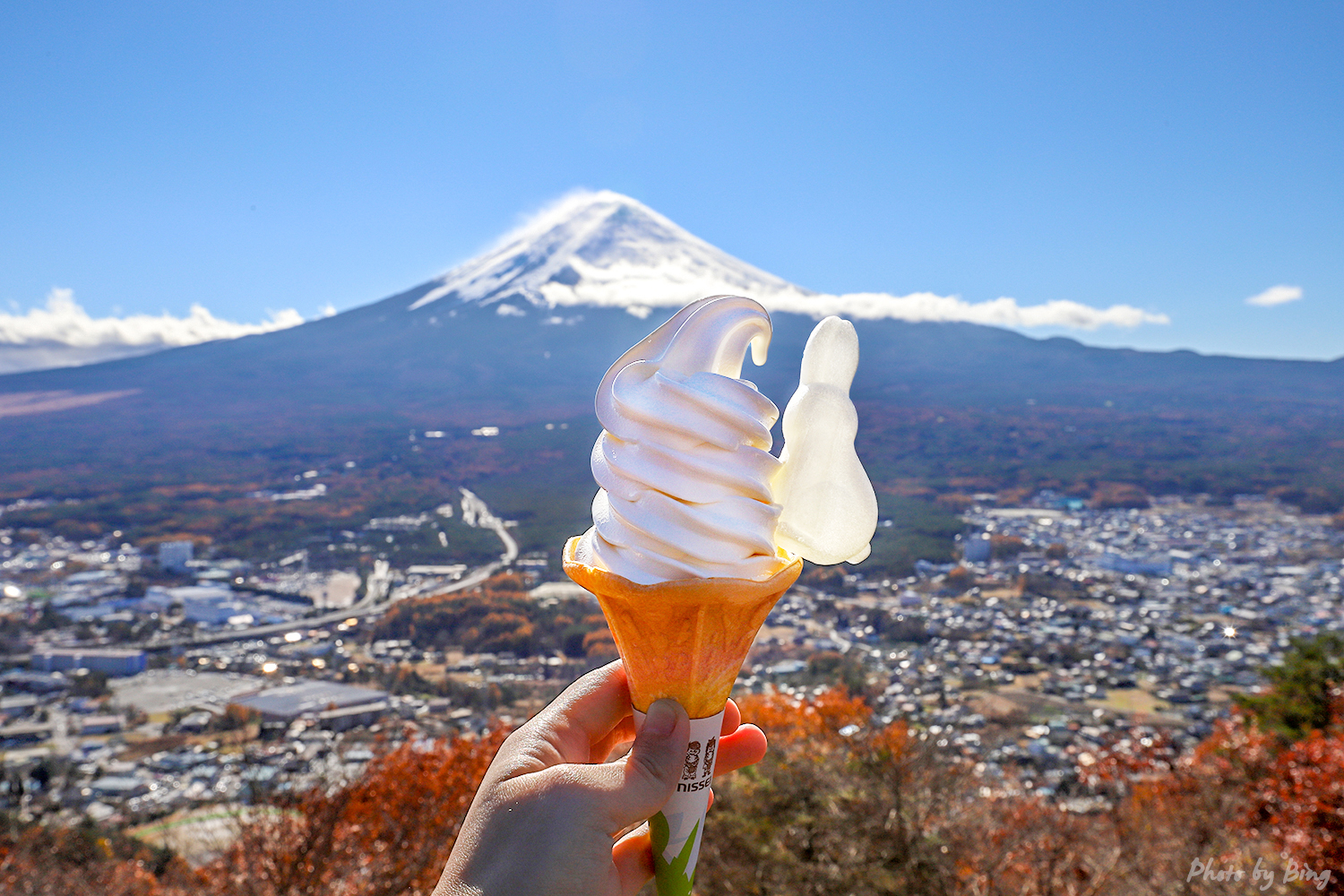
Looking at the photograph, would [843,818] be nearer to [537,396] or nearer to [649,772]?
[649,772]

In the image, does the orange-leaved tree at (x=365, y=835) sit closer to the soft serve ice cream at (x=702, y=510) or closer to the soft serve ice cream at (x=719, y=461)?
the soft serve ice cream at (x=702, y=510)

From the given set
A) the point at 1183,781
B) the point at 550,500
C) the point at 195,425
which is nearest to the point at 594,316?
the point at 195,425

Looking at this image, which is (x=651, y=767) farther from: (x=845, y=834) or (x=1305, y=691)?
(x=1305, y=691)

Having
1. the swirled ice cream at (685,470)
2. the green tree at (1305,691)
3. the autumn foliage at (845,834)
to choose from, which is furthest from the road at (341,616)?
the swirled ice cream at (685,470)

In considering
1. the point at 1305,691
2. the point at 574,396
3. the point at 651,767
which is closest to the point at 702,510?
the point at 651,767

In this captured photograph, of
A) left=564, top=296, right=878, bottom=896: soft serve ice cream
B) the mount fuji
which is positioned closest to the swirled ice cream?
left=564, top=296, right=878, bottom=896: soft serve ice cream

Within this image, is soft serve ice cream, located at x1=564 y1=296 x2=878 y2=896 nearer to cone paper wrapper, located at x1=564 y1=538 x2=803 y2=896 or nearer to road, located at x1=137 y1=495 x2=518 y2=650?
cone paper wrapper, located at x1=564 y1=538 x2=803 y2=896
